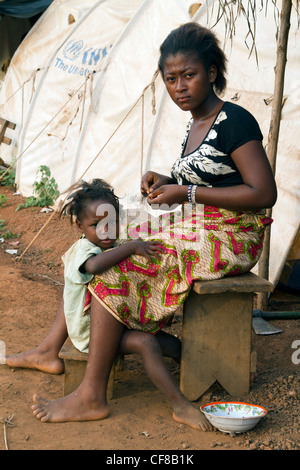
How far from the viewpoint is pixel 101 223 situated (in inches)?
110

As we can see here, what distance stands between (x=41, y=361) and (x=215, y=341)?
0.97m

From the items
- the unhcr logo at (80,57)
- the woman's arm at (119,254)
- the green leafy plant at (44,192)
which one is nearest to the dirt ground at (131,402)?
the woman's arm at (119,254)

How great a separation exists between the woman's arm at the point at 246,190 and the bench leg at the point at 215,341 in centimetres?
45

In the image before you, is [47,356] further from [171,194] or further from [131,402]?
[171,194]

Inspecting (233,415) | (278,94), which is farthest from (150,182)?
(278,94)

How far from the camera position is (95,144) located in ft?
21.8

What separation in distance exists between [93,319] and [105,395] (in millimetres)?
355

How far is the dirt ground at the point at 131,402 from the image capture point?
2412 mm

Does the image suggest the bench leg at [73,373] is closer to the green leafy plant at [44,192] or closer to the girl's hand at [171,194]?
the girl's hand at [171,194]

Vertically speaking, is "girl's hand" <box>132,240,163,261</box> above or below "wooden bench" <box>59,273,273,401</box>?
above

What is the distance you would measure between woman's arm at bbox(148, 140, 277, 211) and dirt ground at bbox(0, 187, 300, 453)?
3.10 ft

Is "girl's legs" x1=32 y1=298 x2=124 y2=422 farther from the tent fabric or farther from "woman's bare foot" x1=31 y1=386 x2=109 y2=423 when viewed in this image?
the tent fabric

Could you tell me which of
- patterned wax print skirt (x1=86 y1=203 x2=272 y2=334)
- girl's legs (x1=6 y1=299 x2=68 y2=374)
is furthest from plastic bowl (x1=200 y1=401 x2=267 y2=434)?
girl's legs (x1=6 y1=299 x2=68 y2=374)

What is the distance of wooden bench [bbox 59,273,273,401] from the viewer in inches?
107
